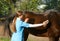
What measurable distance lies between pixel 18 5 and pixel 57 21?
761 centimetres

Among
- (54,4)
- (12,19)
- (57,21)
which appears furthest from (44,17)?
(54,4)

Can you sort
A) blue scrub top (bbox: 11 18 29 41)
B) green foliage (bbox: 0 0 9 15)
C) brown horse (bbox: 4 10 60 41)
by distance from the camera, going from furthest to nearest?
green foliage (bbox: 0 0 9 15)
brown horse (bbox: 4 10 60 41)
blue scrub top (bbox: 11 18 29 41)

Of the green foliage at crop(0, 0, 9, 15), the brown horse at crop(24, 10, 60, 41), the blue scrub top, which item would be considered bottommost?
the green foliage at crop(0, 0, 9, 15)

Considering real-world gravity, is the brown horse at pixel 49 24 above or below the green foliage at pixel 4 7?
above

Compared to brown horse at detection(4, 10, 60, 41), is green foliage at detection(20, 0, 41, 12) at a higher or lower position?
lower

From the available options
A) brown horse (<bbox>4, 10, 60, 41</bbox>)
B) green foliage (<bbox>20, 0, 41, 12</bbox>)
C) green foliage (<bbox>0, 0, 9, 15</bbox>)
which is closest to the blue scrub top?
brown horse (<bbox>4, 10, 60, 41</bbox>)

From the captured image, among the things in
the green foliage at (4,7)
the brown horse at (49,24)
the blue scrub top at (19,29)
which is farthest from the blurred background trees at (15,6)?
the blue scrub top at (19,29)

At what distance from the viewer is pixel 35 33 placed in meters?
9.48

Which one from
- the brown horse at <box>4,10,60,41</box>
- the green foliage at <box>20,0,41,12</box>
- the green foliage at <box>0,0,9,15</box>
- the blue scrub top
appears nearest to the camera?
the blue scrub top

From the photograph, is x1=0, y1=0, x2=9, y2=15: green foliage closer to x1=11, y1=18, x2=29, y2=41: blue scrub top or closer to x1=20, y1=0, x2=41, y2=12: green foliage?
x1=20, y1=0, x2=41, y2=12: green foliage

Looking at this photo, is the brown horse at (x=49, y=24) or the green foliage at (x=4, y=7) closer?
the brown horse at (x=49, y=24)

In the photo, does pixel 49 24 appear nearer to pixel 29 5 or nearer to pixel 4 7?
pixel 29 5

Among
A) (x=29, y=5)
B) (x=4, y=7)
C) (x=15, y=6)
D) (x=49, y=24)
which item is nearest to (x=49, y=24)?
(x=49, y=24)

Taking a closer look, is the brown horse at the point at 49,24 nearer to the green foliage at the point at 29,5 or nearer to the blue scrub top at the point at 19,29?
the blue scrub top at the point at 19,29
